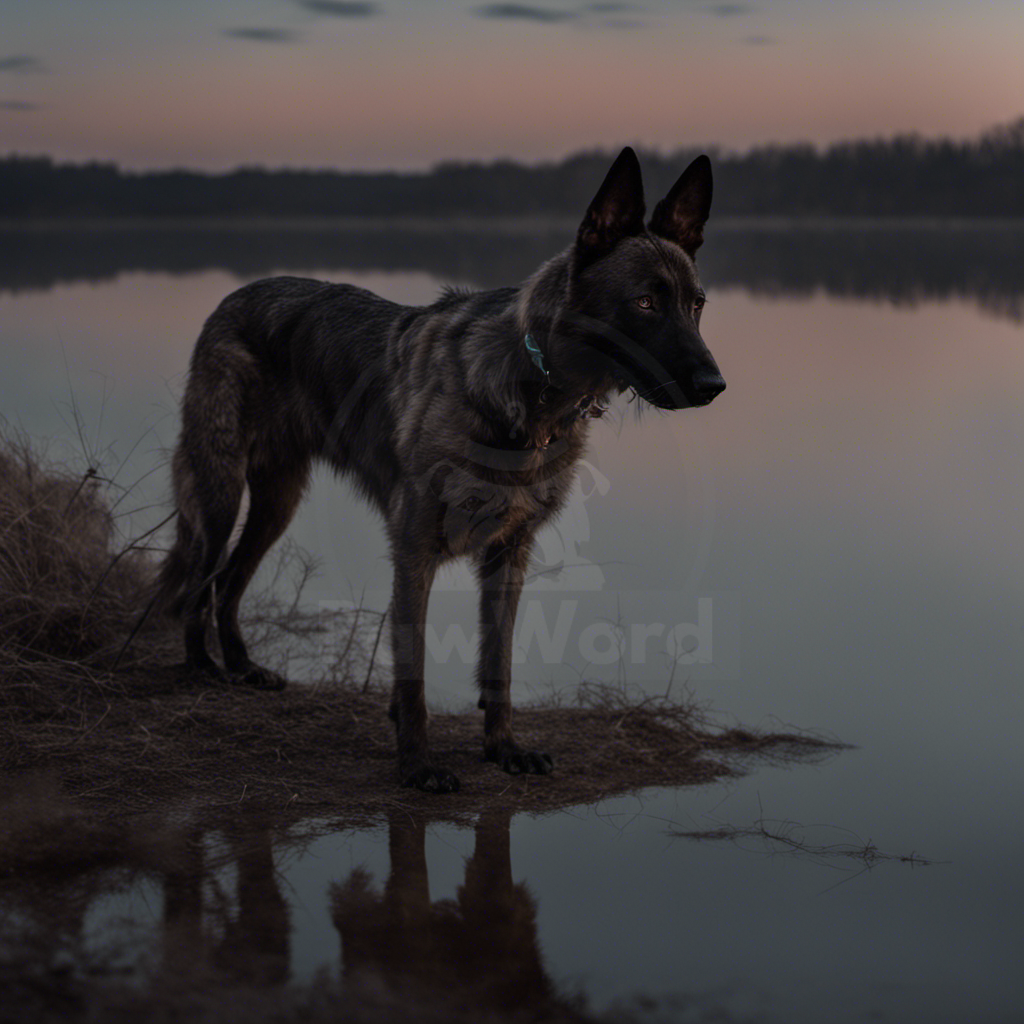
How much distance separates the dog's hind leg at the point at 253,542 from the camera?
629 cm

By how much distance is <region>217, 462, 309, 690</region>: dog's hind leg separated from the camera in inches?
247

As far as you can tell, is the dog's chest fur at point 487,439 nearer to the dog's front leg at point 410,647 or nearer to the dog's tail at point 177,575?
the dog's front leg at point 410,647

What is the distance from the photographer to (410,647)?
16.5 feet

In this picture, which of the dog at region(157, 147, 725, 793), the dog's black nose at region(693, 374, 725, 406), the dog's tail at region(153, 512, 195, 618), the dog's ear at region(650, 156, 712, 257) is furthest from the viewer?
the dog's tail at region(153, 512, 195, 618)

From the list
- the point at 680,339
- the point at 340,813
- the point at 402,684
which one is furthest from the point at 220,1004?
the point at 680,339

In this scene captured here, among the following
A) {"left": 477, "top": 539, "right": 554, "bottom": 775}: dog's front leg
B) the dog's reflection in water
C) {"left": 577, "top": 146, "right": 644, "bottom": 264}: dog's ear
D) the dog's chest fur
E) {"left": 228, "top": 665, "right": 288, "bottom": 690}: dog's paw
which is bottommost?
the dog's reflection in water

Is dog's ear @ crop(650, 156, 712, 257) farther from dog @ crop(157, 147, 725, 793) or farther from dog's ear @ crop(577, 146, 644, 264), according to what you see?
dog's ear @ crop(577, 146, 644, 264)

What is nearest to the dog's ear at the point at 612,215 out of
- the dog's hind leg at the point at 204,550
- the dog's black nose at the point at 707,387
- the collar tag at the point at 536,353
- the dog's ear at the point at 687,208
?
the dog's ear at the point at 687,208

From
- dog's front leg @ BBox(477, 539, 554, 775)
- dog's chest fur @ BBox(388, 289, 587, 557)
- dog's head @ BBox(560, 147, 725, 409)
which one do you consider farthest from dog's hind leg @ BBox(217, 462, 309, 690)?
dog's head @ BBox(560, 147, 725, 409)

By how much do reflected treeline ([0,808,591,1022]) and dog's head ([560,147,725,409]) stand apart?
1.90 meters

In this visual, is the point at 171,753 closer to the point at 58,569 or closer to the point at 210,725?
the point at 210,725

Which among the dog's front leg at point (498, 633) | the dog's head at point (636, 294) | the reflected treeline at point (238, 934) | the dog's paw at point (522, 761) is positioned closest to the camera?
the reflected treeline at point (238, 934)

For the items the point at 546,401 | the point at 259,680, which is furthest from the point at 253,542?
the point at 546,401

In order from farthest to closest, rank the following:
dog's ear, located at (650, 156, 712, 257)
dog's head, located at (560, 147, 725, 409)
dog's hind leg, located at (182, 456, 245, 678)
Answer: dog's hind leg, located at (182, 456, 245, 678) → dog's ear, located at (650, 156, 712, 257) → dog's head, located at (560, 147, 725, 409)
